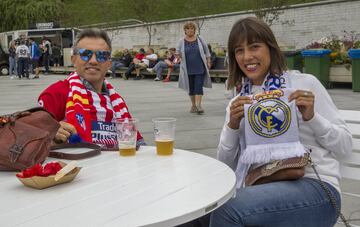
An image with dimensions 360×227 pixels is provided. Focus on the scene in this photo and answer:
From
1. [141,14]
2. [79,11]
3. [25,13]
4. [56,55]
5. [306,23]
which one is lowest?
[56,55]

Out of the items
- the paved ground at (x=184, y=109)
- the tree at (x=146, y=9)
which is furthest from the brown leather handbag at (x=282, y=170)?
the tree at (x=146, y=9)

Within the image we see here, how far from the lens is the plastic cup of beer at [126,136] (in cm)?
252

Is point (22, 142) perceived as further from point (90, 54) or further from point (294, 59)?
point (294, 59)

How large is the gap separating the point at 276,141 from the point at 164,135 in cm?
55

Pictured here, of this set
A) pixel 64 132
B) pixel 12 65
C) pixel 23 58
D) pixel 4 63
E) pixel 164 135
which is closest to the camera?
pixel 164 135

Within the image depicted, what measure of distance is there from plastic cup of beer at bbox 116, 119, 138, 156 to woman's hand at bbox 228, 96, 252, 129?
49cm

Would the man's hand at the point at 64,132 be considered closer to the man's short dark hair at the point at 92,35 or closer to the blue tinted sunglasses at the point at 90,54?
the blue tinted sunglasses at the point at 90,54

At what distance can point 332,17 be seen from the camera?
2180 cm

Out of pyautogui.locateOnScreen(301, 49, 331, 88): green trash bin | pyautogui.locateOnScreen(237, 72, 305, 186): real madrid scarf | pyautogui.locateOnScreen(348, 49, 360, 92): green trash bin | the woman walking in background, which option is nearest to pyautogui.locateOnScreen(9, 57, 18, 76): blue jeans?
pyautogui.locateOnScreen(301, 49, 331, 88): green trash bin

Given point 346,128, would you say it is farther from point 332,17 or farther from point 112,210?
point 332,17

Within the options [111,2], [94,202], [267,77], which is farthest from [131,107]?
[111,2]

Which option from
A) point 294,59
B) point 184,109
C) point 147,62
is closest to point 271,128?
point 184,109

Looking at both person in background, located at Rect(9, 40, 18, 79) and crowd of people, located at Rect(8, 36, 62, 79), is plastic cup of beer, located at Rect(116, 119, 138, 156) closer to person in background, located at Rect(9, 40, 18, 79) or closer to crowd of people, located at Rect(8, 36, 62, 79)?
crowd of people, located at Rect(8, 36, 62, 79)

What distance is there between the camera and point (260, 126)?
2.33 metres
